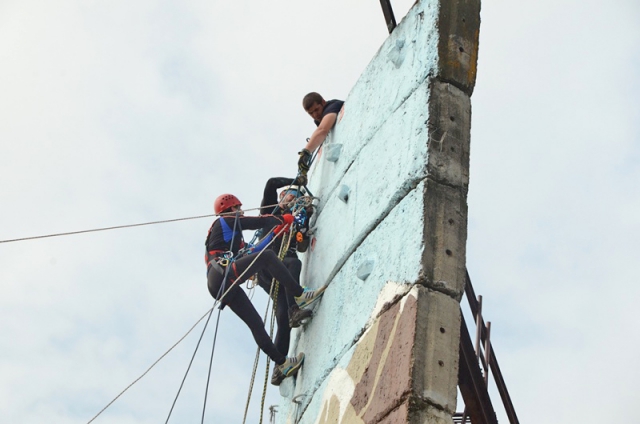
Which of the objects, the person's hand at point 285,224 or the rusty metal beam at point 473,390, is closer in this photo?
the rusty metal beam at point 473,390

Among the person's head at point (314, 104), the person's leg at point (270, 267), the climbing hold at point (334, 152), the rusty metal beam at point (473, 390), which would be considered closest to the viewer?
the person's leg at point (270, 267)

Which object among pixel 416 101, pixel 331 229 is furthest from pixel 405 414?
pixel 331 229

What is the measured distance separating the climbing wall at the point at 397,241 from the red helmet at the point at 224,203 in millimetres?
1056

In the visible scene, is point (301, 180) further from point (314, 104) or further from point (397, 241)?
point (397, 241)

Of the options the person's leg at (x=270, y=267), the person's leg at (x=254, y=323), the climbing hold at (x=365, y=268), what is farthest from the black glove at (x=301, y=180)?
the climbing hold at (x=365, y=268)

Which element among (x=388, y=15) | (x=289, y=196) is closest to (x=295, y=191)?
(x=289, y=196)

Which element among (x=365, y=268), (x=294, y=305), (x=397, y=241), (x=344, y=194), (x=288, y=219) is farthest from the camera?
(x=288, y=219)

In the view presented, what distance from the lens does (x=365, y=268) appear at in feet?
16.1

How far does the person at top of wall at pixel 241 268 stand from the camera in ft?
19.5

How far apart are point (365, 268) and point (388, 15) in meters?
1.86

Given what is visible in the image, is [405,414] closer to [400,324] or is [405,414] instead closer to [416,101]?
[400,324]

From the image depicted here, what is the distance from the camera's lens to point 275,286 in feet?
22.0

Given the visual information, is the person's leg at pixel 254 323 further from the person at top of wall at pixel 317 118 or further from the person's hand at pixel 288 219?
the person at top of wall at pixel 317 118

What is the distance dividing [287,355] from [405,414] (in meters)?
2.62
